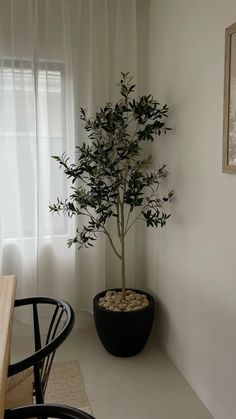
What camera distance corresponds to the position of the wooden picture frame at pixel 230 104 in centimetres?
159

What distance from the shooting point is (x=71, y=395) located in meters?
2.10

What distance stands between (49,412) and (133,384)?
1488mm

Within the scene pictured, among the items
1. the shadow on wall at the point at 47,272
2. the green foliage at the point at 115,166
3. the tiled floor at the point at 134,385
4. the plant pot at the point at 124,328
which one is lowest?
the tiled floor at the point at 134,385

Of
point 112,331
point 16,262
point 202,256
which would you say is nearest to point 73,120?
point 16,262

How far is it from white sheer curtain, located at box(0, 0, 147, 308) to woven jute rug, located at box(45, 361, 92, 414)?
57 centimetres

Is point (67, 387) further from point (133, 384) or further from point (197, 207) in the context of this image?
point (197, 207)

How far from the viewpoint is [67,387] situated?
7.14 feet

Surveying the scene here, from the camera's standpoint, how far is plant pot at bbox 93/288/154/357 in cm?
233

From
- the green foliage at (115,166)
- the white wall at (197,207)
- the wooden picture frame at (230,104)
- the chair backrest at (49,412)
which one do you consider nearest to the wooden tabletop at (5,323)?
the chair backrest at (49,412)

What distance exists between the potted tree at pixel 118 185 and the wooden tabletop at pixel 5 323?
0.80 metres

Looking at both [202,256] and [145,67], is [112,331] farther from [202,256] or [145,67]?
[145,67]

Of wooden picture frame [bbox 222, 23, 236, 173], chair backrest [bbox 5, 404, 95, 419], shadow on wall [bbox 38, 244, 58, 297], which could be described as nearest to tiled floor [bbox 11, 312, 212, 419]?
shadow on wall [bbox 38, 244, 58, 297]

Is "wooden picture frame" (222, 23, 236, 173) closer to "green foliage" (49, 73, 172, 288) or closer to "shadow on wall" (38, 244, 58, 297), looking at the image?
"green foliage" (49, 73, 172, 288)

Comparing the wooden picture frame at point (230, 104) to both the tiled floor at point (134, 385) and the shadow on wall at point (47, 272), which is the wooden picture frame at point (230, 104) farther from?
the shadow on wall at point (47, 272)
